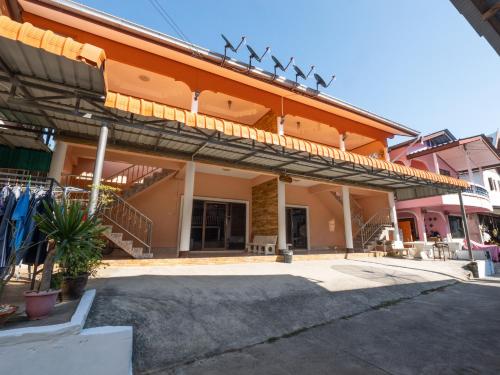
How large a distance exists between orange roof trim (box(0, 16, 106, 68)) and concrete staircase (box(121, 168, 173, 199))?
6.01 m

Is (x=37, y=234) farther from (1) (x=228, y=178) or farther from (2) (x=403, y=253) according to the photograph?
Answer: (2) (x=403, y=253)

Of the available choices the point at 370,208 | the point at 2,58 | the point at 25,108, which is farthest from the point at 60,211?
the point at 370,208

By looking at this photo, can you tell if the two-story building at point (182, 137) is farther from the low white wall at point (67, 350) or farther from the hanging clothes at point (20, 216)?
the low white wall at point (67, 350)

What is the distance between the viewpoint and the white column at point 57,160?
7.07 meters

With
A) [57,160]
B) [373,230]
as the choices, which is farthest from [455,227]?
[57,160]

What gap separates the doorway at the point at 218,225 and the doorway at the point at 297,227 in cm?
296

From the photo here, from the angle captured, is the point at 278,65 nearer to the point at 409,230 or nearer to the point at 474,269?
the point at 474,269

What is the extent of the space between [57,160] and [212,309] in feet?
21.0

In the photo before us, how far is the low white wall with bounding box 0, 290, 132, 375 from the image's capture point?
228cm

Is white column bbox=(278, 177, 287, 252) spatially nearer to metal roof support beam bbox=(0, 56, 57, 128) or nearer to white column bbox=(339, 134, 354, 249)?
white column bbox=(339, 134, 354, 249)

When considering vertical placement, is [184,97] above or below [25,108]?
above

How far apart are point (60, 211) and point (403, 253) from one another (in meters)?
14.6

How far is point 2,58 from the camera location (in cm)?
416

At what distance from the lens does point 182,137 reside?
7.08 meters
